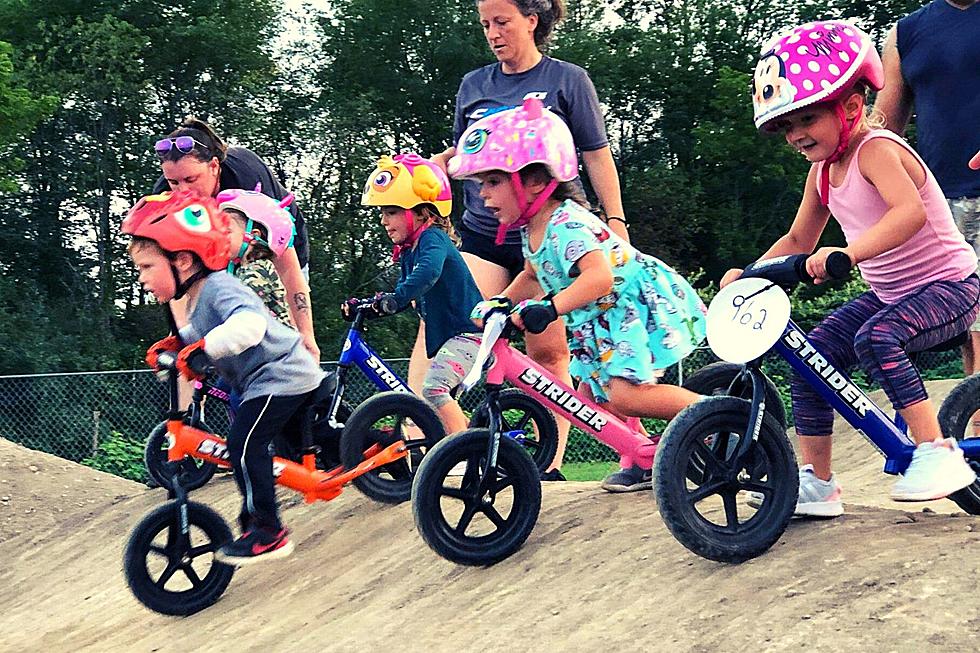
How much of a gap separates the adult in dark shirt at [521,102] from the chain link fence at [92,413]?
740 cm

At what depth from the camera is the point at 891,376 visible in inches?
161

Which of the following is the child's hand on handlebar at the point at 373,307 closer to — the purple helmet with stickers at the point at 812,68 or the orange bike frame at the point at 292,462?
the orange bike frame at the point at 292,462

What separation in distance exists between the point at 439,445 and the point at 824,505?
1.43 m

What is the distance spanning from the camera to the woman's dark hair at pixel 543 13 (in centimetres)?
606

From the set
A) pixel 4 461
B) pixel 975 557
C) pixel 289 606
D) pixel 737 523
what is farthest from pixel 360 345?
pixel 4 461

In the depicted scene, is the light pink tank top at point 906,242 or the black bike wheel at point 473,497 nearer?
the light pink tank top at point 906,242

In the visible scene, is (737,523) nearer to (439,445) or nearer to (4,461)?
(439,445)

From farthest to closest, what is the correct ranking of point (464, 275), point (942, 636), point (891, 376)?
point (464, 275) < point (891, 376) < point (942, 636)

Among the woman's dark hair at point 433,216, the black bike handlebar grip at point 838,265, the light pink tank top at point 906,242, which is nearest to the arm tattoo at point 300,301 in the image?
the woman's dark hair at point 433,216

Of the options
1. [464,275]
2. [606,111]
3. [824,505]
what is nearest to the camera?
[824,505]

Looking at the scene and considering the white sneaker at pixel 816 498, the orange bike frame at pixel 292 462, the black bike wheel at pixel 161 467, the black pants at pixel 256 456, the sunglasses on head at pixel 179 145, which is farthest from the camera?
the black bike wheel at pixel 161 467

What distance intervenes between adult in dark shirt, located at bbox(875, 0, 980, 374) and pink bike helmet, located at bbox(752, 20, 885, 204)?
1.38m

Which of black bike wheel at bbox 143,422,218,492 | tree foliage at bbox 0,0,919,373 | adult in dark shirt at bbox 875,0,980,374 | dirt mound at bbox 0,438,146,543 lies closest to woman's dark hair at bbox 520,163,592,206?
adult in dark shirt at bbox 875,0,980,374

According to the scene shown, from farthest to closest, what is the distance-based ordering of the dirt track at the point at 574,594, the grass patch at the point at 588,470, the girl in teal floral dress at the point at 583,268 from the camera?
the grass patch at the point at 588,470, the girl in teal floral dress at the point at 583,268, the dirt track at the point at 574,594
